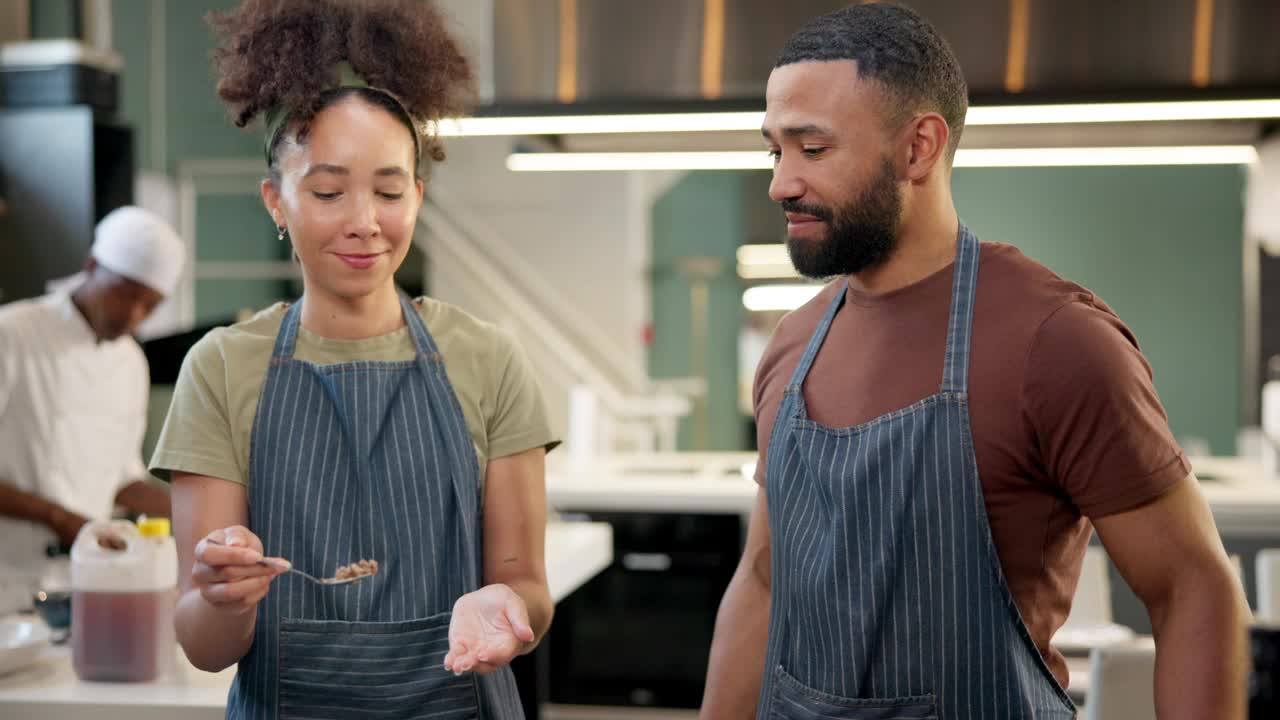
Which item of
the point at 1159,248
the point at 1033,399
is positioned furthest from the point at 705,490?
the point at 1159,248

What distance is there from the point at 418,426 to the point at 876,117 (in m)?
0.64

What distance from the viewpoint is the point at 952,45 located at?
3.27 m

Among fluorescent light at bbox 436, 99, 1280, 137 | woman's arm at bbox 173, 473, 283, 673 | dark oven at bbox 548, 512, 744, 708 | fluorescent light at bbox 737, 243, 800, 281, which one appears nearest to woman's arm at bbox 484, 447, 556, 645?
woman's arm at bbox 173, 473, 283, 673

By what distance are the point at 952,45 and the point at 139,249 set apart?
2.15 meters

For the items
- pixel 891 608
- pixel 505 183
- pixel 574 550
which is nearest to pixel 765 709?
pixel 891 608

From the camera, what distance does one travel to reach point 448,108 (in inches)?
59.1

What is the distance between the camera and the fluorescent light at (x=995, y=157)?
345cm

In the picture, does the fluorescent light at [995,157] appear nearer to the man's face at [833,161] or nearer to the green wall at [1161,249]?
the man's face at [833,161]

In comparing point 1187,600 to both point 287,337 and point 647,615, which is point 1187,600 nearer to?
point 287,337

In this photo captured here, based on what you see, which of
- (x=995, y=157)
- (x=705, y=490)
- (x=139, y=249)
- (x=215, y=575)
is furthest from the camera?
(x=705, y=490)

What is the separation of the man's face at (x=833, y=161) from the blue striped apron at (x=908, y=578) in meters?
0.13

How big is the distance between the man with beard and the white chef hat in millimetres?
2201

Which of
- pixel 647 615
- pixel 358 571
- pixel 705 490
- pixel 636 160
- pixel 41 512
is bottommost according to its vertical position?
pixel 647 615

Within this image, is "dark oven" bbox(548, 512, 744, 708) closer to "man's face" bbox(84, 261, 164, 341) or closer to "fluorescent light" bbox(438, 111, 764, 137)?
"fluorescent light" bbox(438, 111, 764, 137)
